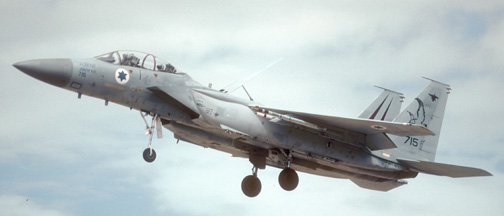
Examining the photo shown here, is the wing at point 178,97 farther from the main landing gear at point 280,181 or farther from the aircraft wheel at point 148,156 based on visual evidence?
the main landing gear at point 280,181

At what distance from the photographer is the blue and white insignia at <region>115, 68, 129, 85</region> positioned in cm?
1758

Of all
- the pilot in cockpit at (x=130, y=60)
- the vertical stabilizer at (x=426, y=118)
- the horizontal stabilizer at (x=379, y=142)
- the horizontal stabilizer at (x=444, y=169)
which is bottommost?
the horizontal stabilizer at (x=444, y=169)

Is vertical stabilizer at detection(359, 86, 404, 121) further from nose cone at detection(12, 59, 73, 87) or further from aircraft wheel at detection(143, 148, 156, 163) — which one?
nose cone at detection(12, 59, 73, 87)

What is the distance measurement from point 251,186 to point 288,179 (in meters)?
1.19

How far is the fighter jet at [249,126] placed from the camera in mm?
17453

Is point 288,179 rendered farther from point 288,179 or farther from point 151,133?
point 151,133

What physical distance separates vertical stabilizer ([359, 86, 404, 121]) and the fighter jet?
40.3 inches

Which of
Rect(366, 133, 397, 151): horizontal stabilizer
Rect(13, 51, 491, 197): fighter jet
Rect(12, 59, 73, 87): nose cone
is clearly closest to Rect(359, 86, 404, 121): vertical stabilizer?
Rect(13, 51, 491, 197): fighter jet

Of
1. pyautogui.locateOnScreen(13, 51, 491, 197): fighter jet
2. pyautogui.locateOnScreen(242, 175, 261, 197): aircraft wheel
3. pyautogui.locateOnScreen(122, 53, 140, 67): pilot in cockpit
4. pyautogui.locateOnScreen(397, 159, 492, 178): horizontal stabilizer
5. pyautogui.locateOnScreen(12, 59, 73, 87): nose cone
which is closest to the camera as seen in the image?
pyautogui.locateOnScreen(12, 59, 73, 87): nose cone

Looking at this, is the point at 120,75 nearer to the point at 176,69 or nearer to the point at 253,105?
the point at 176,69

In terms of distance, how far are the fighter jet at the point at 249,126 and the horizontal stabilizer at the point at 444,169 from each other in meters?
0.03

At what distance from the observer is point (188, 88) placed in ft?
60.1

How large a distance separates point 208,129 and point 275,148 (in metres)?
2.03

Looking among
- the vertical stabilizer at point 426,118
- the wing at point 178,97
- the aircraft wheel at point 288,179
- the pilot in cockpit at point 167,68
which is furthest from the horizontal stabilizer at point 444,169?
the pilot in cockpit at point 167,68
